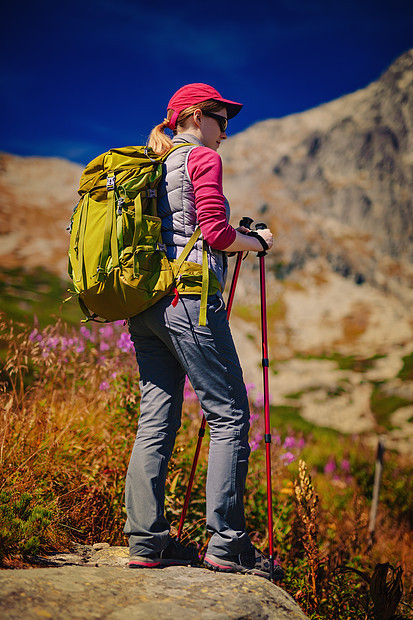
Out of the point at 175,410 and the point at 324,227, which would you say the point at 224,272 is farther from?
the point at 324,227

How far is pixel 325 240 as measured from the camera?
1581 inches

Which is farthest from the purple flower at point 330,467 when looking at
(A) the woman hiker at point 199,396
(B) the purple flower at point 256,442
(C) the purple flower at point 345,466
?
(A) the woman hiker at point 199,396

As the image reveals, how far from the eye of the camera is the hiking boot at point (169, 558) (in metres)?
2.24

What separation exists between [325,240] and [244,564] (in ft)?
131

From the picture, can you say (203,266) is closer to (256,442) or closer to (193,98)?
(193,98)

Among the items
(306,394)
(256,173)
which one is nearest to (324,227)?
(256,173)

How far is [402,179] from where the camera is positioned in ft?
159

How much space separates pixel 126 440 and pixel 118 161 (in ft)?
6.26

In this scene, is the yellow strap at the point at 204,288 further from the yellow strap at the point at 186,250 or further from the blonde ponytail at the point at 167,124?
the blonde ponytail at the point at 167,124

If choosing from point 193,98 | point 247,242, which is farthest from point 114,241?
point 193,98

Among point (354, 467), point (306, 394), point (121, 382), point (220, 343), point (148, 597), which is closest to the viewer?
point (148, 597)

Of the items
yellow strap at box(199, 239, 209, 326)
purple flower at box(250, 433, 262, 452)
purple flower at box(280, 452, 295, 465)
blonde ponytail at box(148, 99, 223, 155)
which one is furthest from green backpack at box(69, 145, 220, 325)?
purple flower at box(280, 452, 295, 465)

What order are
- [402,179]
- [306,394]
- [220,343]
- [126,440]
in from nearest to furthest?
[220,343]
[126,440]
[306,394]
[402,179]

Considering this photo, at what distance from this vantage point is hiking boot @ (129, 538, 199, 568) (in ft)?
7.34
